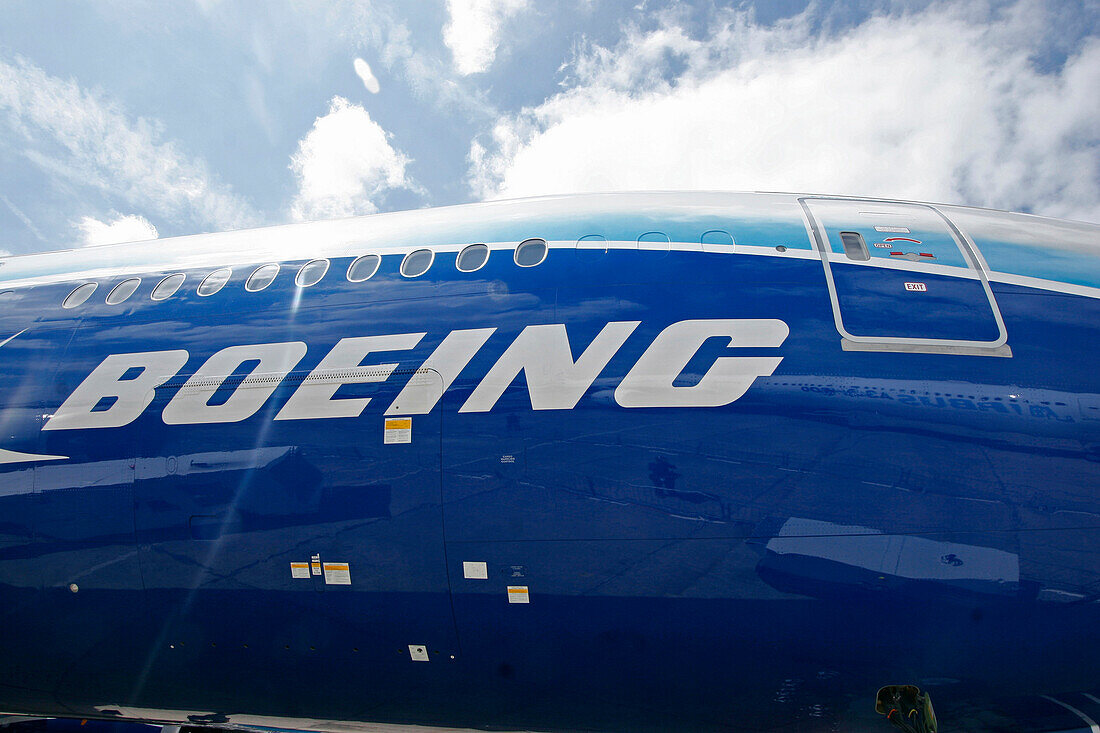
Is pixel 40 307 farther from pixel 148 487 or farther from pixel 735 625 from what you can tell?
pixel 735 625

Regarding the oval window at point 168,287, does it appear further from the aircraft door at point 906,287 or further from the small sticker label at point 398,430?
the aircraft door at point 906,287

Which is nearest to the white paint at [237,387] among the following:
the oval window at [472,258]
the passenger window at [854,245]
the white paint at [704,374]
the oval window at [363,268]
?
the oval window at [363,268]

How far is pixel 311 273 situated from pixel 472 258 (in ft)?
5.80

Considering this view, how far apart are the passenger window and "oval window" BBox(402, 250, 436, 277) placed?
3944 mm

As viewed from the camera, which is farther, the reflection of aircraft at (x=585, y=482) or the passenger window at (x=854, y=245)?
the passenger window at (x=854, y=245)

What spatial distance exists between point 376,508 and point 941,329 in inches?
197

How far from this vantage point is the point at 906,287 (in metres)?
5.13

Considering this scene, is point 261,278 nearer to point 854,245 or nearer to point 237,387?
point 237,387

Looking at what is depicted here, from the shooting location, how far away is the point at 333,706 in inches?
217

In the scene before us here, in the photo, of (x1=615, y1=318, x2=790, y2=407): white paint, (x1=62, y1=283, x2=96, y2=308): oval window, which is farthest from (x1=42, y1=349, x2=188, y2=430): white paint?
(x1=615, y1=318, x2=790, y2=407): white paint

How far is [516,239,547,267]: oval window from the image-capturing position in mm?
5754

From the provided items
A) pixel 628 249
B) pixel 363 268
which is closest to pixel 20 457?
pixel 363 268

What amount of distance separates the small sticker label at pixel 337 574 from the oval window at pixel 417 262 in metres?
2.80

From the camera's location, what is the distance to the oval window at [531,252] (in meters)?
5.75
